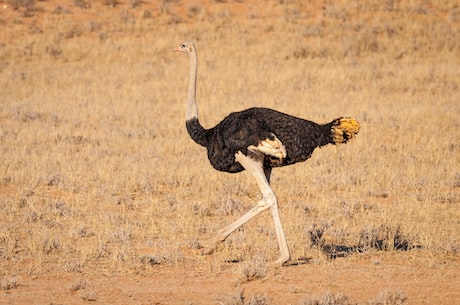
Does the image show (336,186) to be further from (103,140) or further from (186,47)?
(103,140)

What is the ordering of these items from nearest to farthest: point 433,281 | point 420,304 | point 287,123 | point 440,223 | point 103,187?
point 420,304 < point 433,281 < point 287,123 < point 440,223 < point 103,187

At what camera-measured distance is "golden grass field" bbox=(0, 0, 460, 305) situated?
22.9ft

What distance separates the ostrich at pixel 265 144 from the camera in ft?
23.5

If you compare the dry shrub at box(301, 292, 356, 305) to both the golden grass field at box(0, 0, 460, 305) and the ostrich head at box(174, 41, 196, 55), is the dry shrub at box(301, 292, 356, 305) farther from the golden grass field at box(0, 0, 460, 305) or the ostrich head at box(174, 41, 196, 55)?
the ostrich head at box(174, 41, 196, 55)

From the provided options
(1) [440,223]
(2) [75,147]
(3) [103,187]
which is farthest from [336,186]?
(2) [75,147]

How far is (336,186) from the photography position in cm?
1109

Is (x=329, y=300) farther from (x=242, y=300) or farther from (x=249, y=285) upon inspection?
(x=249, y=285)

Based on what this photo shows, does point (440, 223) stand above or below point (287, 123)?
below

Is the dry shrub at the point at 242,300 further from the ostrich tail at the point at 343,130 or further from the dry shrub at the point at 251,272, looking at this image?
the ostrich tail at the point at 343,130

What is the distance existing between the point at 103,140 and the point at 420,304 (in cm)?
873

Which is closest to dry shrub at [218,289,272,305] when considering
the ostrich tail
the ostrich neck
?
the ostrich tail

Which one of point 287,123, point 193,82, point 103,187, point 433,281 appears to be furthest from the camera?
point 103,187

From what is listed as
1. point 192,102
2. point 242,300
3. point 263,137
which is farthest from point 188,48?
point 242,300

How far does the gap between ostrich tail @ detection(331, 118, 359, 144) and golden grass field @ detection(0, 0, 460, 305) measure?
1.04 meters
